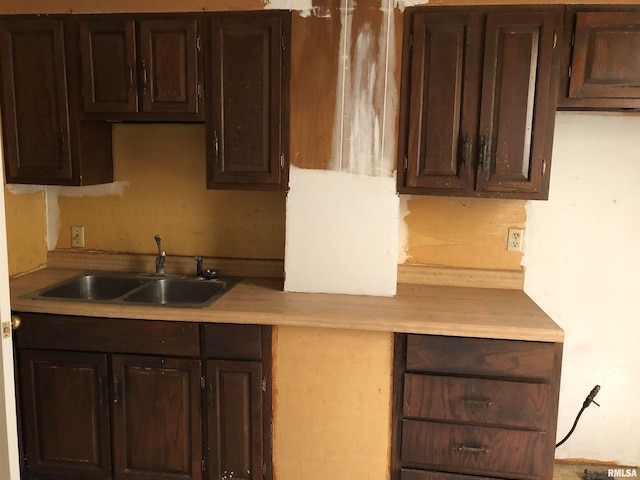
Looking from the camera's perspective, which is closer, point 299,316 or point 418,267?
point 299,316

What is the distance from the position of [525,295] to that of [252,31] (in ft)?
5.36

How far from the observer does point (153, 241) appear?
111 inches

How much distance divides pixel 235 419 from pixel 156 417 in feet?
1.08

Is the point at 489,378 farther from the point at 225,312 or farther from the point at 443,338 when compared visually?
the point at 225,312

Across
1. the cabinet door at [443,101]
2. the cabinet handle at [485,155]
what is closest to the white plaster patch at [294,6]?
the cabinet door at [443,101]

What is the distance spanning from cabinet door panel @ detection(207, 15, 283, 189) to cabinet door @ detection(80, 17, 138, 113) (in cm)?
36

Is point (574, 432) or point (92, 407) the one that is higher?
point (92, 407)

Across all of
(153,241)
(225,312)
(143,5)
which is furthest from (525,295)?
(143,5)

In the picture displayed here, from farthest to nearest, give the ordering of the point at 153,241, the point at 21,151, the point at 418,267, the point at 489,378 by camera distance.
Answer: the point at 153,241 → the point at 418,267 → the point at 21,151 → the point at 489,378

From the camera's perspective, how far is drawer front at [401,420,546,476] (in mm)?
2088

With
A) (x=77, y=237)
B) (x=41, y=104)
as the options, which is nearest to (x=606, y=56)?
(x=41, y=104)

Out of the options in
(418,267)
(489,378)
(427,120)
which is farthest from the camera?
(418,267)

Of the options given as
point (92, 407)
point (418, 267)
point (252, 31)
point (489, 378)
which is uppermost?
point (252, 31)

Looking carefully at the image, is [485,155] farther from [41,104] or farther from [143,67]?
[41,104]
